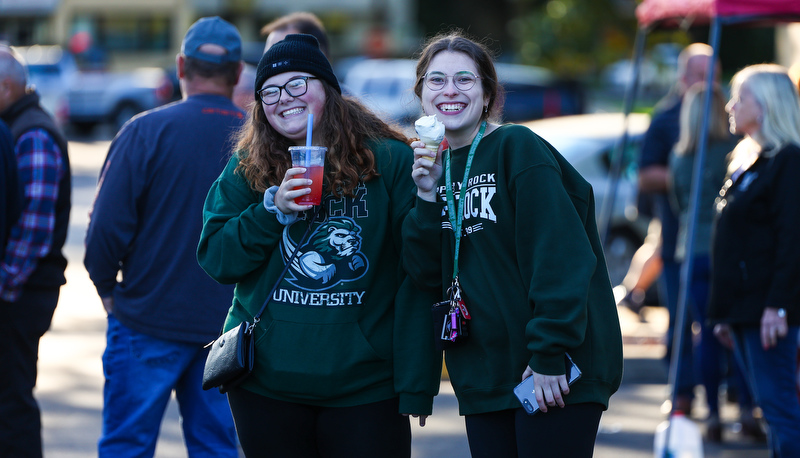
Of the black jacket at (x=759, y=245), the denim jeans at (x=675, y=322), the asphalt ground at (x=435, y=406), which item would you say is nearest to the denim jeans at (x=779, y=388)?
the black jacket at (x=759, y=245)

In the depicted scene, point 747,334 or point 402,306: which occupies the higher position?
point 402,306

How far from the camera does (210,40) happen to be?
13.0ft

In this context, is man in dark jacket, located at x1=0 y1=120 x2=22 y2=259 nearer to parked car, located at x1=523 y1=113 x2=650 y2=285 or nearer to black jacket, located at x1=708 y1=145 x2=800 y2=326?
black jacket, located at x1=708 y1=145 x2=800 y2=326

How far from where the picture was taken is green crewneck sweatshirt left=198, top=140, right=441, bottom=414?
2820 millimetres

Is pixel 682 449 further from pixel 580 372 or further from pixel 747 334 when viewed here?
pixel 580 372

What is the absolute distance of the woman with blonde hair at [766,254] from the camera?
4.34 meters

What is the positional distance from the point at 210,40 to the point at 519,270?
187 centimetres

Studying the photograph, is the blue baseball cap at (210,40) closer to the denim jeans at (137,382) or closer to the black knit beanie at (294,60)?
the black knit beanie at (294,60)

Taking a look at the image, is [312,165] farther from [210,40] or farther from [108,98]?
[108,98]

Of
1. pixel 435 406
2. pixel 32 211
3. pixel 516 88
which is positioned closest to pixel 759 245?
pixel 435 406

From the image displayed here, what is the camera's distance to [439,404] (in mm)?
6516

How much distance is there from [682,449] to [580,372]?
96.5 inches

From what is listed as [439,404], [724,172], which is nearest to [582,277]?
[724,172]

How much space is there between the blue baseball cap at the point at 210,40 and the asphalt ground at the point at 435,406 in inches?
96.9
